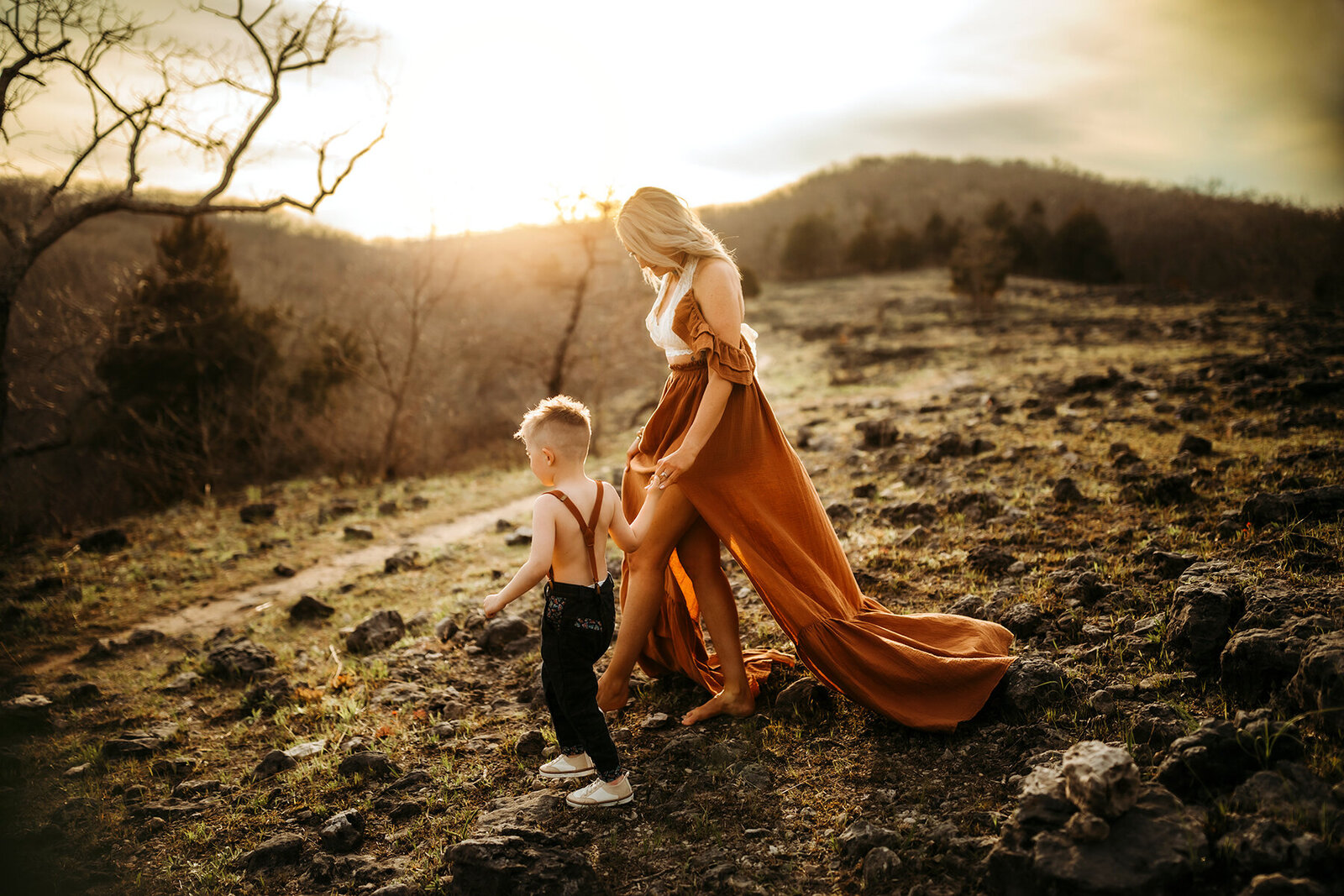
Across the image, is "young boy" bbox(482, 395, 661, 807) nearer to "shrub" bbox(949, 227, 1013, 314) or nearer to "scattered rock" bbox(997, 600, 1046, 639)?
"scattered rock" bbox(997, 600, 1046, 639)

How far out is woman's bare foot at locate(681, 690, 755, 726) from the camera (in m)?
3.56

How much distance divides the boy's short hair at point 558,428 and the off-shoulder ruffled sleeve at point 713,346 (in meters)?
0.64

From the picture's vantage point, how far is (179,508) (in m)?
11.8

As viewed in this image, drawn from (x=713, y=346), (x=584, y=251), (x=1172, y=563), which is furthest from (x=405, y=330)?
(x=1172, y=563)

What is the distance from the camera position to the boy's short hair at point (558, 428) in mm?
2951

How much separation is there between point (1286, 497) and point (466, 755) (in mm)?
4883

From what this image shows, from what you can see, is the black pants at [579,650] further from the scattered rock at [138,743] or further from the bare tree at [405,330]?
the bare tree at [405,330]

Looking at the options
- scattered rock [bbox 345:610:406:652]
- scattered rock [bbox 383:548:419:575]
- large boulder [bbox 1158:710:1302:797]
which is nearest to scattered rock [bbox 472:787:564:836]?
large boulder [bbox 1158:710:1302:797]

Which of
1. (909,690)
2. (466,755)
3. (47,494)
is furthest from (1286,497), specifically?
(47,494)

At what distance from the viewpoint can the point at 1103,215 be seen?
47.6 meters

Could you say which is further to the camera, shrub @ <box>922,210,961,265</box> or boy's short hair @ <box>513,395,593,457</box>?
shrub @ <box>922,210,961,265</box>

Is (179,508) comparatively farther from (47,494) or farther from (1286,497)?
(1286,497)

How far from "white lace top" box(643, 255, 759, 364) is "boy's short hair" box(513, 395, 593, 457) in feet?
1.87

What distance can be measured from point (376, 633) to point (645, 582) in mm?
3158
